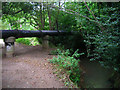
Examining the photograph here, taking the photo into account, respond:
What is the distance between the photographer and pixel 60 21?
309 inches

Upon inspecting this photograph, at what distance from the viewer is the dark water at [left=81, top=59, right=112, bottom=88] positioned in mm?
5070

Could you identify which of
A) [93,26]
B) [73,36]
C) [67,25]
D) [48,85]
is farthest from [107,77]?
[67,25]

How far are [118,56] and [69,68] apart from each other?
5.48 ft

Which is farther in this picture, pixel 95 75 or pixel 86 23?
pixel 95 75

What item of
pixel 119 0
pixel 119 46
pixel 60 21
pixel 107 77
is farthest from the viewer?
pixel 60 21

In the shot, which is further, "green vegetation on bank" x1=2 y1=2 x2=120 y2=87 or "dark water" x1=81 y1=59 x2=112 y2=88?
"dark water" x1=81 y1=59 x2=112 y2=88

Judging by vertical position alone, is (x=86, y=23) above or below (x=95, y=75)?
above

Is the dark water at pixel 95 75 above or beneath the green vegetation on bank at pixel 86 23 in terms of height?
beneath

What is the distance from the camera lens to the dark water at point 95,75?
16.6 ft

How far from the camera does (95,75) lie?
5.90 metres

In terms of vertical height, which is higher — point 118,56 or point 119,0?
point 119,0

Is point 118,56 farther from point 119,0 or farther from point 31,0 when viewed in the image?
point 31,0

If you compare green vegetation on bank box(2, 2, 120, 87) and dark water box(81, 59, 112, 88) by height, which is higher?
green vegetation on bank box(2, 2, 120, 87)

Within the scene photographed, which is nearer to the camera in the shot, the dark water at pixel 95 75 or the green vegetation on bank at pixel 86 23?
the green vegetation on bank at pixel 86 23
